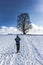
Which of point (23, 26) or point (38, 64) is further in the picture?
point (23, 26)

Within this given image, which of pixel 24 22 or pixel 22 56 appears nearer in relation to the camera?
pixel 22 56

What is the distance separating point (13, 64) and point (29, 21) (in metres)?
44.6

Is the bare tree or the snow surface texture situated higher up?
the bare tree

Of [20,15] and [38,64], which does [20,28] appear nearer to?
[20,15]

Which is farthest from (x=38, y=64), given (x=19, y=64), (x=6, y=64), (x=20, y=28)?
(x=20, y=28)

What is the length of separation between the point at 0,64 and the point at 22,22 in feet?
143

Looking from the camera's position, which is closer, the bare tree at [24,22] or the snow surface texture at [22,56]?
the snow surface texture at [22,56]

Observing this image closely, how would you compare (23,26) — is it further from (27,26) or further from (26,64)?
(26,64)

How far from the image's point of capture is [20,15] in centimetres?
5075

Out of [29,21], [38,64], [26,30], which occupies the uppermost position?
[29,21]

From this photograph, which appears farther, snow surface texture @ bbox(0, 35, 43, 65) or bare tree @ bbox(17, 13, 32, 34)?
bare tree @ bbox(17, 13, 32, 34)

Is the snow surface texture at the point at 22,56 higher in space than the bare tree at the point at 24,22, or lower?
lower

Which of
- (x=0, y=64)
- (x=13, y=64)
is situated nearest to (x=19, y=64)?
(x=13, y=64)

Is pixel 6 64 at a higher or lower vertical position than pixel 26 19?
lower
